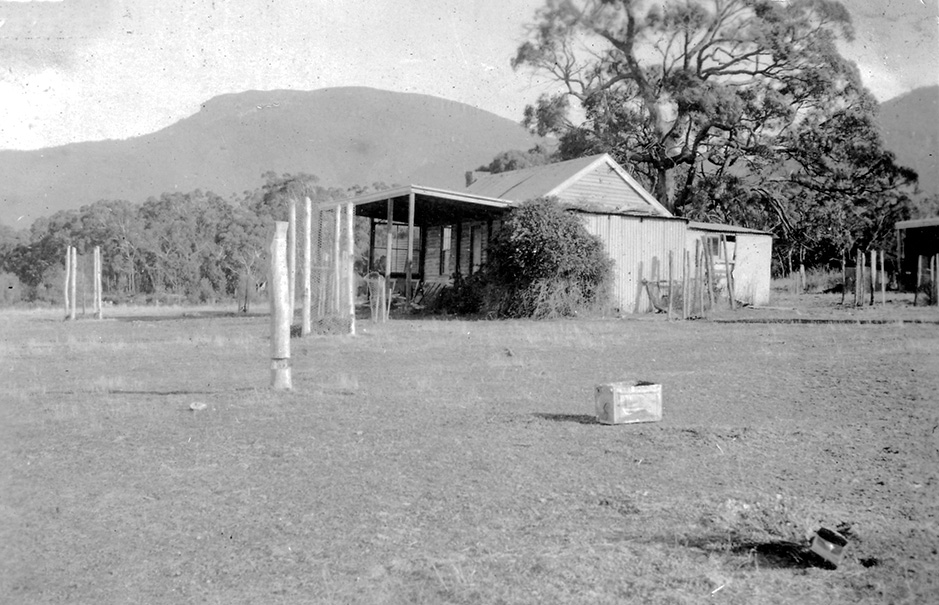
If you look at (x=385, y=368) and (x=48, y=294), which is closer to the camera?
(x=385, y=368)

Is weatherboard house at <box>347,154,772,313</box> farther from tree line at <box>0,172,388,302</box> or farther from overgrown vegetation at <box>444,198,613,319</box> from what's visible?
tree line at <box>0,172,388,302</box>

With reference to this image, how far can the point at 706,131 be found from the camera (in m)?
41.2

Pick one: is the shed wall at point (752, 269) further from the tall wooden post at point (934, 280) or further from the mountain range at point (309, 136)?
the mountain range at point (309, 136)

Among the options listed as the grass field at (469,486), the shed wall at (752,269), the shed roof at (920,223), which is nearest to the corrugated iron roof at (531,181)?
the shed wall at (752,269)

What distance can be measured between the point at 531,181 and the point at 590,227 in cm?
509

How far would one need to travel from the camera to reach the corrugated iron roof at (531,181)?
28891 mm

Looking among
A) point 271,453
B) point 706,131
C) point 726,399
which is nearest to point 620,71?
point 706,131

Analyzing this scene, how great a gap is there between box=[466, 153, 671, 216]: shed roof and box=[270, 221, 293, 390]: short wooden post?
58.2ft

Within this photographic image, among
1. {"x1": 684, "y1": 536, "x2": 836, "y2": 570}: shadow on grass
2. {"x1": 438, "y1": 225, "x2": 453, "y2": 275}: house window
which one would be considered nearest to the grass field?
{"x1": 684, "y1": 536, "x2": 836, "y2": 570}: shadow on grass

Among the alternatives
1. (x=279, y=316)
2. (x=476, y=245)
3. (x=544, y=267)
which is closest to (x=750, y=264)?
(x=476, y=245)

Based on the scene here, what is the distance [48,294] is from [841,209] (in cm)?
4298

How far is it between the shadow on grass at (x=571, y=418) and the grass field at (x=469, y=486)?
4cm

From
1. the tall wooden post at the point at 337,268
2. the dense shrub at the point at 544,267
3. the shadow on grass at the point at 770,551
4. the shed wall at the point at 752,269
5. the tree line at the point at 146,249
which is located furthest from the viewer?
the tree line at the point at 146,249

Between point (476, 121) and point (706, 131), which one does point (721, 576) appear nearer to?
point (476, 121)
